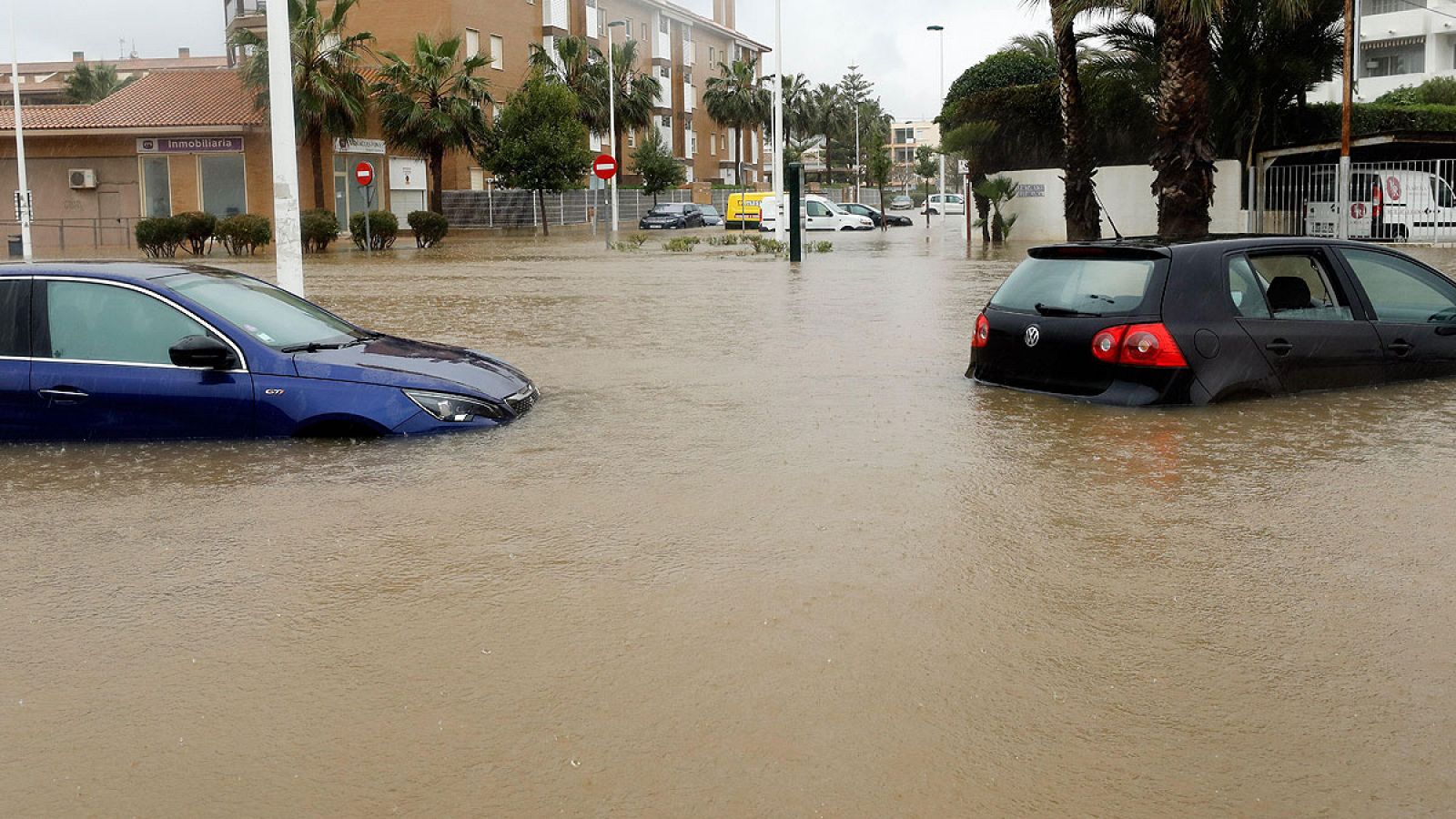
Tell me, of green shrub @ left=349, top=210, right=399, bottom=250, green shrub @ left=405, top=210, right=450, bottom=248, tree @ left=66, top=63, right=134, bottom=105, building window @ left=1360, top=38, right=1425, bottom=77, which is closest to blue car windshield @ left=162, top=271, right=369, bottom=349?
green shrub @ left=349, top=210, right=399, bottom=250

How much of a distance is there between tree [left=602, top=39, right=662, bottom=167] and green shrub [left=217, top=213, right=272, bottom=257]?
3139 centimetres

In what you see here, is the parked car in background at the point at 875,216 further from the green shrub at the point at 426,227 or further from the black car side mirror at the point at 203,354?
the black car side mirror at the point at 203,354

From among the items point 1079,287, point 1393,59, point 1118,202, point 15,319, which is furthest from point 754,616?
point 1393,59

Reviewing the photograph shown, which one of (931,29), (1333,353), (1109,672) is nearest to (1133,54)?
(1333,353)

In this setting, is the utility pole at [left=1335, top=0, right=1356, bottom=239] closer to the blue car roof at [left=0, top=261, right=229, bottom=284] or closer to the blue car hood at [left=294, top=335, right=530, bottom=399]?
the blue car hood at [left=294, top=335, right=530, bottom=399]

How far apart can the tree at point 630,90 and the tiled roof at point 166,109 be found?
21.7 meters

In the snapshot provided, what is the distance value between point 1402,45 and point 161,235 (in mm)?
53448

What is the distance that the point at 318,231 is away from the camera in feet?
133

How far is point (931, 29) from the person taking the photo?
227 feet

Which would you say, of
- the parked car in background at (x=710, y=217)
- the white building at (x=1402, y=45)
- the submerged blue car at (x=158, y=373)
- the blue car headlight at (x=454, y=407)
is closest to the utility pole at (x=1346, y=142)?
the blue car headlight at (x=454, y=407)

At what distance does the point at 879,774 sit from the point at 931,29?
68.6 m

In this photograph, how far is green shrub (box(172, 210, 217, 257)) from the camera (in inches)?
1542

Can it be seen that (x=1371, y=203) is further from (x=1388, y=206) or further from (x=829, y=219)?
(x=829, y=219)

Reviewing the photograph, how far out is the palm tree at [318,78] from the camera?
46.3 meters
